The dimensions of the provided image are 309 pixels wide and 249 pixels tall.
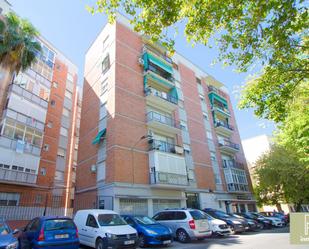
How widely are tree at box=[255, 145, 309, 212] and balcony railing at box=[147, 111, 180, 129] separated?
12316mm

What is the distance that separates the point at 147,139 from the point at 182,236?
904 cm

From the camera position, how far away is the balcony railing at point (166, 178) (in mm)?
16734

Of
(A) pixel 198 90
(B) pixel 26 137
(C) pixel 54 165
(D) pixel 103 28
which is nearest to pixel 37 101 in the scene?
(B) pixel 26 137

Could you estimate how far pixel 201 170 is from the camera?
22.6 m

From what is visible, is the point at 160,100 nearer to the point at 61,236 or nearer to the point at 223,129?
the point at 223,129

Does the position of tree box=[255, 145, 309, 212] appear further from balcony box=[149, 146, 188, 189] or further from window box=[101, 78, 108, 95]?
window box=[101, 78, 108, 95]

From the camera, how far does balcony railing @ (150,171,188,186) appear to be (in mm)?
16734

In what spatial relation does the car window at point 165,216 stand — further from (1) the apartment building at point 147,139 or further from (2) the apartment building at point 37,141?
(2) the apartment building at point 37,141

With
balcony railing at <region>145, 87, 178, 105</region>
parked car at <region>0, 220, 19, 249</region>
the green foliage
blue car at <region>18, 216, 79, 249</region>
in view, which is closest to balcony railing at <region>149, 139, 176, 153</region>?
balcony railing at <region>145, 87, 178, 105</region>

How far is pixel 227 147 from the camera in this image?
26984 mm

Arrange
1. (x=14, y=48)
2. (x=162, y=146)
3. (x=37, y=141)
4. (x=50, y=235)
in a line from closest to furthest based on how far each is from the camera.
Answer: (x=50, y=235), (x=14, y=48), (x=162, y=146), (x=37, y=141)

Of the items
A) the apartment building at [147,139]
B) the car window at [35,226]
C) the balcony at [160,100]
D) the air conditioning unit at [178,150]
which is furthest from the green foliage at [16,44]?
the air conditioning unit at [178,150]

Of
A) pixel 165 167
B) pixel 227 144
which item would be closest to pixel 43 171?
pixel 165 167

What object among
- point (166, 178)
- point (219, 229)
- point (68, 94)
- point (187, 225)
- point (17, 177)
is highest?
point (68, 94)
